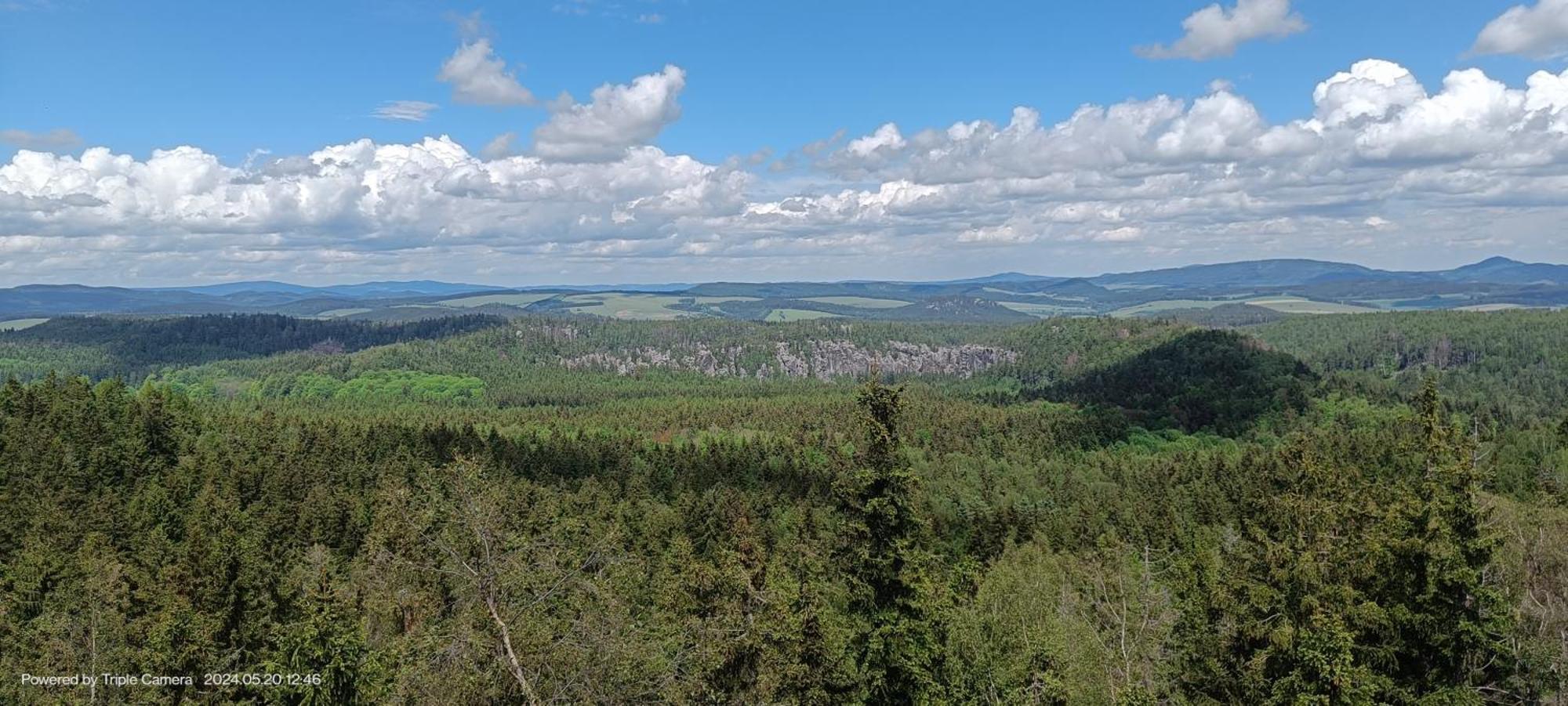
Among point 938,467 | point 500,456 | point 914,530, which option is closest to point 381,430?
point 500,456

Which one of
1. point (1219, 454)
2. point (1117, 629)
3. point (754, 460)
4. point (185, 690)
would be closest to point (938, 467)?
point (754, 460)

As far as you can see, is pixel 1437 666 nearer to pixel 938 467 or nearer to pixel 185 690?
pixel 185 690

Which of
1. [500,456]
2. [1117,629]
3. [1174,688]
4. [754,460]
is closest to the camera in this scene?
[1174,688]

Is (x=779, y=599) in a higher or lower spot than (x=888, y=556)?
lower

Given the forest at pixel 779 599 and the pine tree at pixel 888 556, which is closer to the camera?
the forest at pixel 779 599

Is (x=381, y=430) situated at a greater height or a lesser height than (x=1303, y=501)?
lesser

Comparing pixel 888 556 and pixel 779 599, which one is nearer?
pixel 888 556

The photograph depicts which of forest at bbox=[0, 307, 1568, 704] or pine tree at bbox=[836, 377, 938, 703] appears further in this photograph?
pine tree at bbox=[836, 377, 938, 703]

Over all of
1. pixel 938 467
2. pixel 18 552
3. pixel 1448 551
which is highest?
pixel 1448 551

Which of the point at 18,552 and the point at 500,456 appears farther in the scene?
the point at 500,456

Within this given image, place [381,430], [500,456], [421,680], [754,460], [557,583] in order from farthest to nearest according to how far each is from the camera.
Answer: [754,460] < [381,430] < [500,456] < [557,583] < [421,680]
